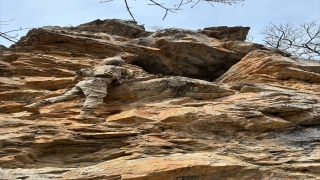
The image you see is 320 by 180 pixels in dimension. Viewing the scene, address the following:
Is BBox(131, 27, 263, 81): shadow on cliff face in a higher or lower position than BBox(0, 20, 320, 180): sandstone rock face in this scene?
higher

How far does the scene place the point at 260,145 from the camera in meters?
8.10

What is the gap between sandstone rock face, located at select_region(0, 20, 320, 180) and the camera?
7.02m

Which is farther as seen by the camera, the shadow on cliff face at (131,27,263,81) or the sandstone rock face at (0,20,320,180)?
the shadow on cliff face at (131,27,263,81)

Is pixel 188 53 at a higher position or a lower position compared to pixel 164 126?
higher

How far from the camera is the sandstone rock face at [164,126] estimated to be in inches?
276

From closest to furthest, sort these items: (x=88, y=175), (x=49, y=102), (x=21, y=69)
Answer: (x=88, y=175) < (x=49, y=102) < (x=21, y=69)

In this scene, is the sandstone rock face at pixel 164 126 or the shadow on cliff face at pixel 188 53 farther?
the shadow on cliff face at pixel 188 53

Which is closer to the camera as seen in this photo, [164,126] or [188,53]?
[164,126]

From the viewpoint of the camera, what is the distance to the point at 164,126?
8617 mm

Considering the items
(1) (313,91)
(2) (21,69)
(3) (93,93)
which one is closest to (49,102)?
(3) (93,93)

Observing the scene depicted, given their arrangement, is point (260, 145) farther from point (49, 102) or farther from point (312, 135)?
point (49, 102)

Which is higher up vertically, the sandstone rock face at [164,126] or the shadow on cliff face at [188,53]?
the shadow on cliff face at [188,53]

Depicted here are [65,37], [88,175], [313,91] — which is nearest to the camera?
[88,175]

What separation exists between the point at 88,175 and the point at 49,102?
3500mm
